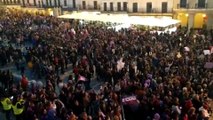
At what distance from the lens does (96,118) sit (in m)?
13.0

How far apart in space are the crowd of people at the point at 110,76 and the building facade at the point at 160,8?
41.5 feet

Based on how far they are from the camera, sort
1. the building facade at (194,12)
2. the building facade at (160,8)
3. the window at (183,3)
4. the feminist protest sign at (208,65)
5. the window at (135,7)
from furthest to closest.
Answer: the window at (135,7) < the window at (183,3) < the building facade at (160,8) < the building facade at (194,12) < the feminist protest sign at (208,65)

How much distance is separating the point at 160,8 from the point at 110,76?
25688 millimetres

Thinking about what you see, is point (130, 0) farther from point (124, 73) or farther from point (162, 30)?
point (124, 73)

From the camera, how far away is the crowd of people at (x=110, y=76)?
13.7 metres

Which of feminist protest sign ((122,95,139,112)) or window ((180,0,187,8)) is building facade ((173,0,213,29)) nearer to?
window ((180,0,187,8))

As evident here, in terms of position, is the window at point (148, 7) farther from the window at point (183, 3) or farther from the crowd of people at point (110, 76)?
the crowd of people at point (110, 76)

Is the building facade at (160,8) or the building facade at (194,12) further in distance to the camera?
the building facade at (160,8)

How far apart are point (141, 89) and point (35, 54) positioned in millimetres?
10198

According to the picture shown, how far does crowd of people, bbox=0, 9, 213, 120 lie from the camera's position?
13695mm

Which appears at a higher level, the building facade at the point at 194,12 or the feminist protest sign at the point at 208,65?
the building facade at the point at 194,12

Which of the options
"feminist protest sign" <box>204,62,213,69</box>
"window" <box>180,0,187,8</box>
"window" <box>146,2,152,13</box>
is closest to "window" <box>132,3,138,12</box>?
"window" <box>146,2,152,13</box>

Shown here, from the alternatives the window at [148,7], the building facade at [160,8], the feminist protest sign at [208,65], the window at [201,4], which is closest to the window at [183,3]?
the building facade at [160,8]

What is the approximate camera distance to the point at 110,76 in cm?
1859
